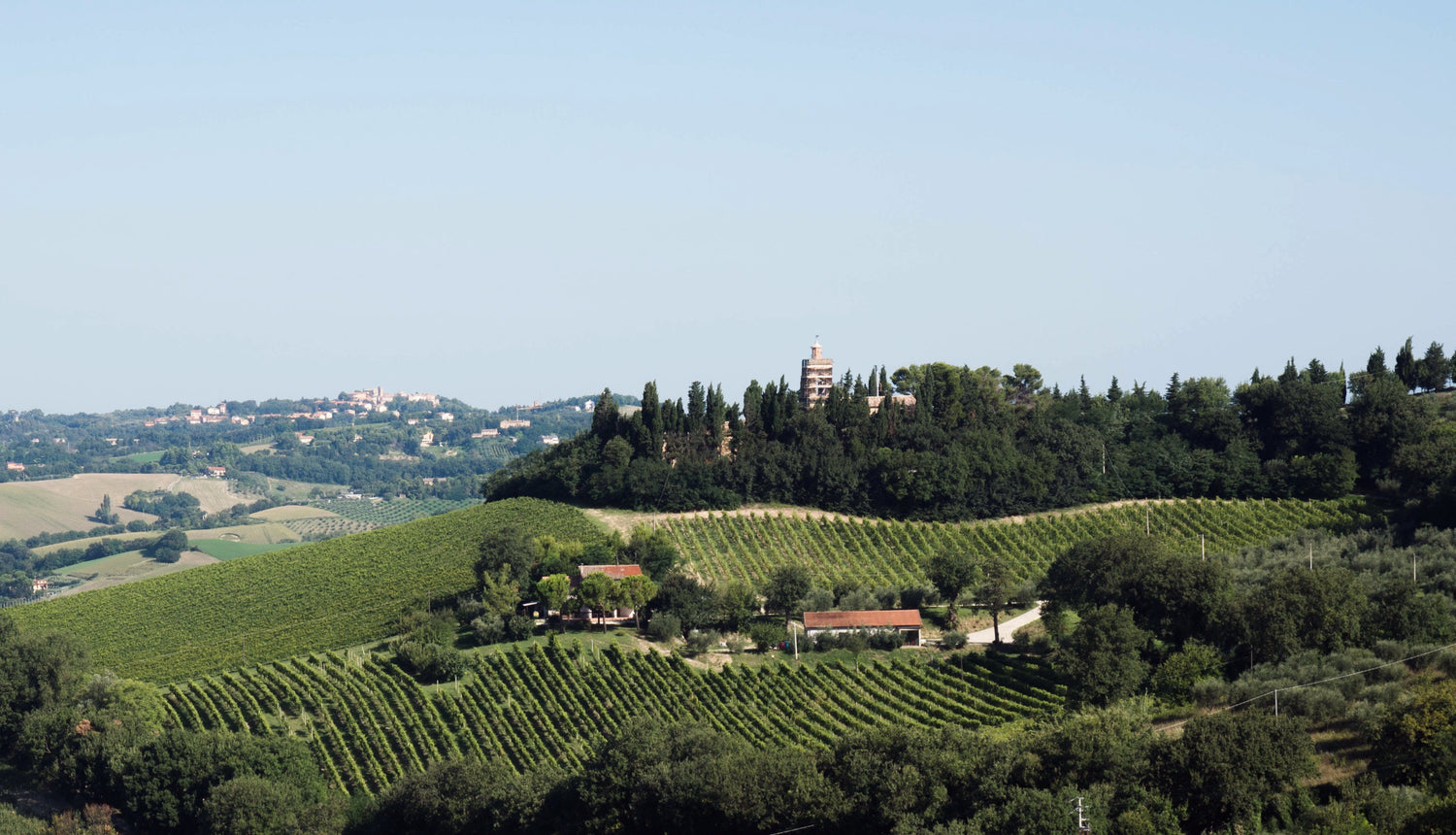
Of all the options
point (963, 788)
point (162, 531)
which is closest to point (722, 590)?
point (963, 788)

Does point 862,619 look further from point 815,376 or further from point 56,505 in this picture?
point 56,505

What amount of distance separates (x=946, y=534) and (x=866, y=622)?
49.0 ft

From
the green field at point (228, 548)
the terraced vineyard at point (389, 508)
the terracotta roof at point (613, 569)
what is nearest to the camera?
the terracotta roof at point (613, 569)

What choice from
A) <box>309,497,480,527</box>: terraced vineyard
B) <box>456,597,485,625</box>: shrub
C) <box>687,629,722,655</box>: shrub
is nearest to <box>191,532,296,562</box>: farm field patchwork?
<box>309,497,480,527</box>: terraced vineyard

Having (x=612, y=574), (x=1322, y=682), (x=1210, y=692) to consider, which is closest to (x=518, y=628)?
(x=612, y=574)

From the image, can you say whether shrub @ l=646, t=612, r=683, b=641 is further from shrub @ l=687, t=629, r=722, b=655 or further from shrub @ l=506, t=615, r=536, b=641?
shrub @ l=506, t=615, r=536, b=641

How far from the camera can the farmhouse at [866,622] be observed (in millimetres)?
49750

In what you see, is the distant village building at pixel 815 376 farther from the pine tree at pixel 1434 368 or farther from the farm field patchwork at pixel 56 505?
the farm field patchwork at pixel 56 505

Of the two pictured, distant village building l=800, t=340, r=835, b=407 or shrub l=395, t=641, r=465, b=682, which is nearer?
shrub l=395, t=641, r=465, b=682

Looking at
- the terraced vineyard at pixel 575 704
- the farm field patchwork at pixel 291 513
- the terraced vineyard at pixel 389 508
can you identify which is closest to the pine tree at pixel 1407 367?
the terraced vineyard at pixel 575 704

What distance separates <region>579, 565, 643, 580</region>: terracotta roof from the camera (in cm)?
5512

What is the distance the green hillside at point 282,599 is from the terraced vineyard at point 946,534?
6544 mm

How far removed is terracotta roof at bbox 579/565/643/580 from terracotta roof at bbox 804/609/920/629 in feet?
27.1

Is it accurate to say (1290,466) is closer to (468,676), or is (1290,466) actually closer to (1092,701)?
(1092,701)
